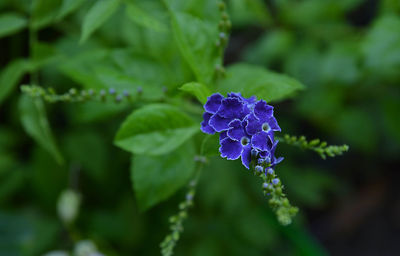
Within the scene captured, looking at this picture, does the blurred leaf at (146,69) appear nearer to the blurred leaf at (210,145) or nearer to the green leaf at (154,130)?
the green leaf at (154,130)

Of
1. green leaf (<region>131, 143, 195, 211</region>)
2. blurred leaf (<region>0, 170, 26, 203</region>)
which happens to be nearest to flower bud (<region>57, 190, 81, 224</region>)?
blurred leaf (<region>0, 170, 26, 203</region>)

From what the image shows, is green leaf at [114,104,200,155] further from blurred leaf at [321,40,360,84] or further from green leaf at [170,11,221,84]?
blurred leaf at [321,40,360,84]

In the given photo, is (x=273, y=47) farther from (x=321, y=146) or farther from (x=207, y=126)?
(x=207, y=126)

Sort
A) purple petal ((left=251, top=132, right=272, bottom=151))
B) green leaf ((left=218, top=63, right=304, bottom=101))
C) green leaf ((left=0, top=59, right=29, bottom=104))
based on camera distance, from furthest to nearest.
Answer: green leaf ((left=0, top=59, right=29, bottom=104)), green leaf ((left=218, top=63, right=304, bottom=101)), purple petal ((left=251, top=132, right=272, bottom=151))

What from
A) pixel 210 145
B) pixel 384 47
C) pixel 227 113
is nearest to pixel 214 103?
pixel 227 113

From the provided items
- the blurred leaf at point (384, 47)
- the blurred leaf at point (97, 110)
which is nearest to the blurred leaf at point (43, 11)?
the blurred leaf at point (97, 110)

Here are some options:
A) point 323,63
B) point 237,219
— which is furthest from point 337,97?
point 237,219
